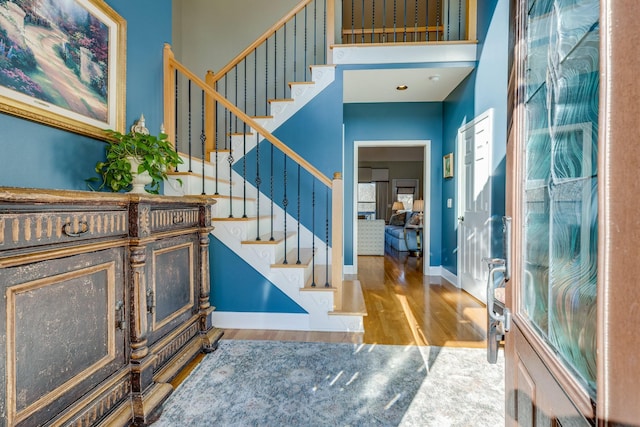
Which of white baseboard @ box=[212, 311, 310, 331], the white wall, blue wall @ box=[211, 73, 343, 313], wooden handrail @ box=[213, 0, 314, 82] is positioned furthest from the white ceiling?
white baseboard @ box=[212, 311, 310, 331]

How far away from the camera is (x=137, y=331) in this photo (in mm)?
1485

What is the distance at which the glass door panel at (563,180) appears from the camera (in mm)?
535

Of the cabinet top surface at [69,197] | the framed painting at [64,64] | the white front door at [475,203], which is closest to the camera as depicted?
Result: the cabinet top surface at [69,197]

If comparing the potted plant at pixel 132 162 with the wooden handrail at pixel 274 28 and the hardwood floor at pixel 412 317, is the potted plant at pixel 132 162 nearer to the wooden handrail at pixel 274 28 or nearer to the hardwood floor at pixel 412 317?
the hardwood floor at pixel 412 317

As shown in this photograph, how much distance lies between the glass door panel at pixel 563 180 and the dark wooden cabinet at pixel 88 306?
147 centimetres

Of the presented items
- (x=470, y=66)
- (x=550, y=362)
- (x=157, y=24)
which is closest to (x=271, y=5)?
(x=157, y=24)

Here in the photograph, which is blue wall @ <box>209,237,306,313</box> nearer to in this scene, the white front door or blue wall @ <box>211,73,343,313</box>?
blue wall @ <box>211,73,343,313</box>

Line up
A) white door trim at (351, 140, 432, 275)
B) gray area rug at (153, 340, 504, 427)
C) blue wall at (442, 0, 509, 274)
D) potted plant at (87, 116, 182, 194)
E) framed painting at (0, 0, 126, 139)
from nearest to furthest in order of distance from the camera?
1. framed painting at (0, 0, 126, 139)
2. gray area rug at (153, 340, 504, 427)
3. potted plant at (87, 116, 182, 194)
4. blue wall at (442, 0, 509, 274)
5. white door trim at (351, 140, 432, 275)

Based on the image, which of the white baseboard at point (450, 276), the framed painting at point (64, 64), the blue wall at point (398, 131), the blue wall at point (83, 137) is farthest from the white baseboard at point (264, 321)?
the white baseboard at point (450, 276)

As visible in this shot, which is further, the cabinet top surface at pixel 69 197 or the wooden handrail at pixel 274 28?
the wooden handrail at pixel 274 28

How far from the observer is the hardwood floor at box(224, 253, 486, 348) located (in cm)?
240

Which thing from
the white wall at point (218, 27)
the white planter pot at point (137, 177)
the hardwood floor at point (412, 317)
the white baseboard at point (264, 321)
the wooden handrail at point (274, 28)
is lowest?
the hardwood floor at point (412, 317)

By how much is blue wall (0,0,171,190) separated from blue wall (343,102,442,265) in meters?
2.79

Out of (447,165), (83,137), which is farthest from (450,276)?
A: (83,137)
